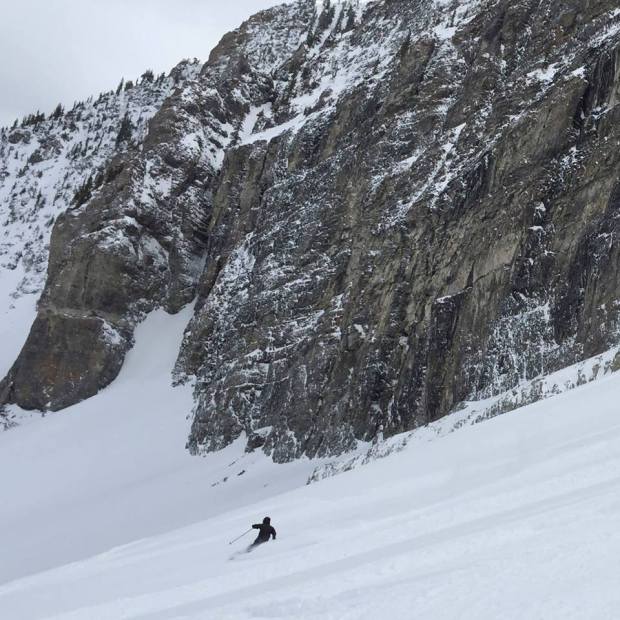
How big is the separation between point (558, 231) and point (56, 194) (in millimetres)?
70631

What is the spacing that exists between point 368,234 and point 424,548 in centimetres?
2309

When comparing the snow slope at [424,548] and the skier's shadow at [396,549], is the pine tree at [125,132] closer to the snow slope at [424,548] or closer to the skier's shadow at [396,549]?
the snow slope at [424,548]

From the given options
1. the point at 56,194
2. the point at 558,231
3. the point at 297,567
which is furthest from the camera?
the point at 56,194

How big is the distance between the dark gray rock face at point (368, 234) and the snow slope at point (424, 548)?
714cm

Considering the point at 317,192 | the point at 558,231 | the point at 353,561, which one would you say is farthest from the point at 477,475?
the point at 317,192

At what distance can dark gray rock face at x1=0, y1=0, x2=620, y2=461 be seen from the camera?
1998 centimetres

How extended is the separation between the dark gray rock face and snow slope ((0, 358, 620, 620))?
7.14 m

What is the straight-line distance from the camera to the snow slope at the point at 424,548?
5.55 metres

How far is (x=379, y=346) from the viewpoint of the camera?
2447 cm

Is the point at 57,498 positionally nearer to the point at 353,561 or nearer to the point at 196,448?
the point at 196,448

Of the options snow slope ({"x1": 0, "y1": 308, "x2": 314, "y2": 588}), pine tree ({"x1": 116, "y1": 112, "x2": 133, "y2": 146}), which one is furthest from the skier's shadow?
pine tree ({"x1": 116, "y1": 112, "x2": 133, "y2": 146})

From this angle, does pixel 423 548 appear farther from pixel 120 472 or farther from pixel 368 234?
pixel 120 472

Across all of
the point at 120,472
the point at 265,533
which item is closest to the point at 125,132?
the point at 120,472

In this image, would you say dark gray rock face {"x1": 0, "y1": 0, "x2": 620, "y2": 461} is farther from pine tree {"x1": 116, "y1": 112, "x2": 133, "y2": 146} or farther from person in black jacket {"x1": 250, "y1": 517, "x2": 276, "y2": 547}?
pine tree {"x1": 116, "y1": 112, "x2": 133, "y2": 146}
